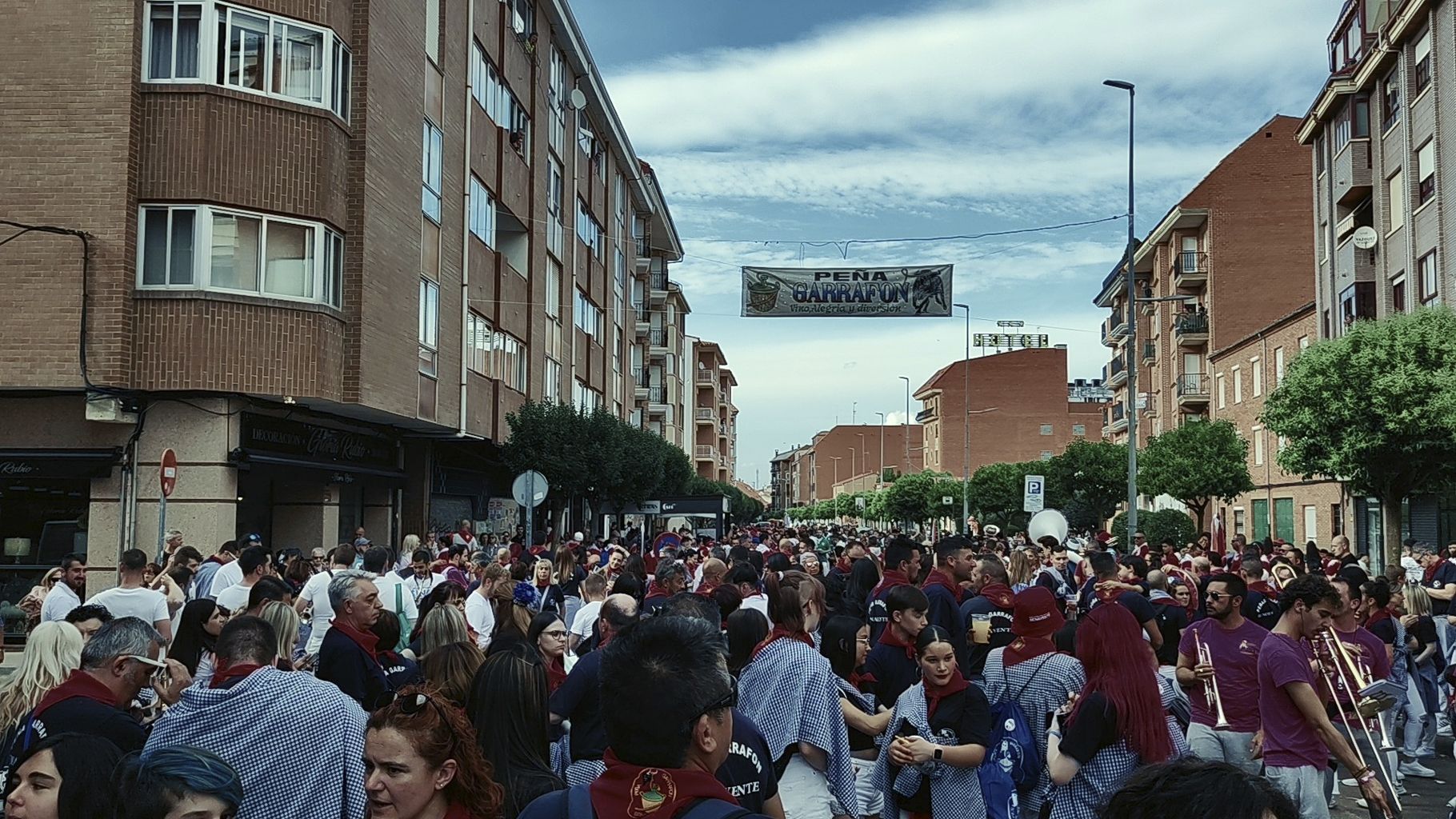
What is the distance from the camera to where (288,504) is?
76.1 ft

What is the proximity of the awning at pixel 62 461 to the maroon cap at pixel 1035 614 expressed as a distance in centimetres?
1628

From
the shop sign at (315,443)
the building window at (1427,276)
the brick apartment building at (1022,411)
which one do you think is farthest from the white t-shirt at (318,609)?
the brick apartment building at (1022,411)

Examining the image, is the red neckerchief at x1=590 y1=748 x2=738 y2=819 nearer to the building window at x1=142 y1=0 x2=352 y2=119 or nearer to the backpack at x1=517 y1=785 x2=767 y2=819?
the backpack at x1=517 y1=785 x2=767 y2=819

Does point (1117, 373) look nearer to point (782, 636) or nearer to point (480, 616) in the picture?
point (480, 616)

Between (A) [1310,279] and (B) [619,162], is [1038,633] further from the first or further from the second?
(A) [1310,279]

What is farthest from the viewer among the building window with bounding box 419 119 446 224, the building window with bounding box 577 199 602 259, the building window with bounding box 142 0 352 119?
the building window with bounding box 577 199 602 259

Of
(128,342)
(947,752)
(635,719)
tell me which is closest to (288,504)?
(128,342)

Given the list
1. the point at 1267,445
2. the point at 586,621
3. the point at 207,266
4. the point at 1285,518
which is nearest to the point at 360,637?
the point at 586,621

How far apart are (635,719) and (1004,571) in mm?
8476

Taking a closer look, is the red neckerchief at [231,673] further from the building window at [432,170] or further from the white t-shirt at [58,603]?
the building window at [432,170]

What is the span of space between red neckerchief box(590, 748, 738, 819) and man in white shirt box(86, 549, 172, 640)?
7488mm

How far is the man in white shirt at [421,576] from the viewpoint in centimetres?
1355

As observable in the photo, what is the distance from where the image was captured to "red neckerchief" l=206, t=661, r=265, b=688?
5117 millimetres

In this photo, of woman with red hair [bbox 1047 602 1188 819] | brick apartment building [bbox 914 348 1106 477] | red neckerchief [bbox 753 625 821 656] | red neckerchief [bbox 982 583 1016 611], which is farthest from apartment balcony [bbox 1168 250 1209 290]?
woman with red hair [bbox 1047 602 1188 819]
